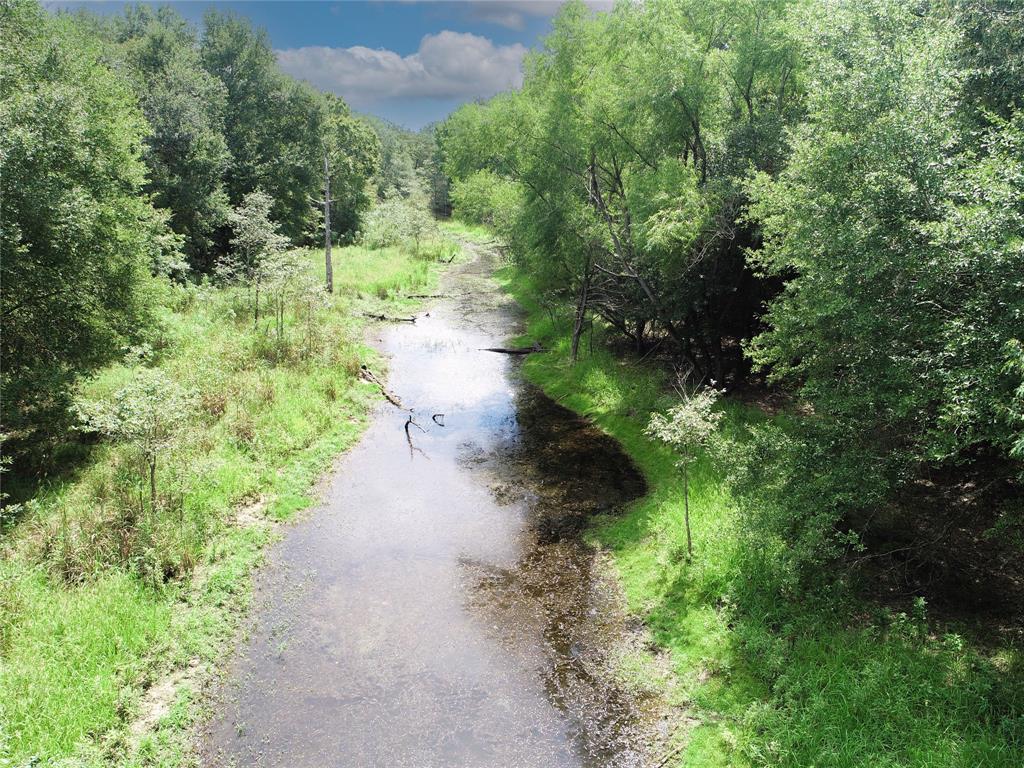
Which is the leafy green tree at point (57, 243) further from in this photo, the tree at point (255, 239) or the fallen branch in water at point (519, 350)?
the fallen branch in water at point (519, 350)

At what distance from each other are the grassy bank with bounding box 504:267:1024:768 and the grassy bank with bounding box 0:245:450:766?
325 inches

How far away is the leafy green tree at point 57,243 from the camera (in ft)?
45.1

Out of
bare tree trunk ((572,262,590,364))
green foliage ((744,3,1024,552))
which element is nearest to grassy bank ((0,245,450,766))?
bare tree trunk ((572,262,590,364))

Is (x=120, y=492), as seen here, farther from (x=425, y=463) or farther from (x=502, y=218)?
(x=502, y=218)

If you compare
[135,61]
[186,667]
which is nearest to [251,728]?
[186,667]

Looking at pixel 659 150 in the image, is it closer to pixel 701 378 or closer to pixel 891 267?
pixel 701 378

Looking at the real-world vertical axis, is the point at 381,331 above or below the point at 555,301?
below

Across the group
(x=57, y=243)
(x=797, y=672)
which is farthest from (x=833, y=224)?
(x=57, y=243)

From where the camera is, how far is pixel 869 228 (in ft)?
29.8

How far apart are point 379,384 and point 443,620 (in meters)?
14.2

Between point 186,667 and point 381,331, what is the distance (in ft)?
80.6

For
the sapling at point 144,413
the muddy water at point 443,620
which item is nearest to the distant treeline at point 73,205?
the sapling at point 144,413

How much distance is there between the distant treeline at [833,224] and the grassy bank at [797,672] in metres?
1.17

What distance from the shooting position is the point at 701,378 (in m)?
20.0
